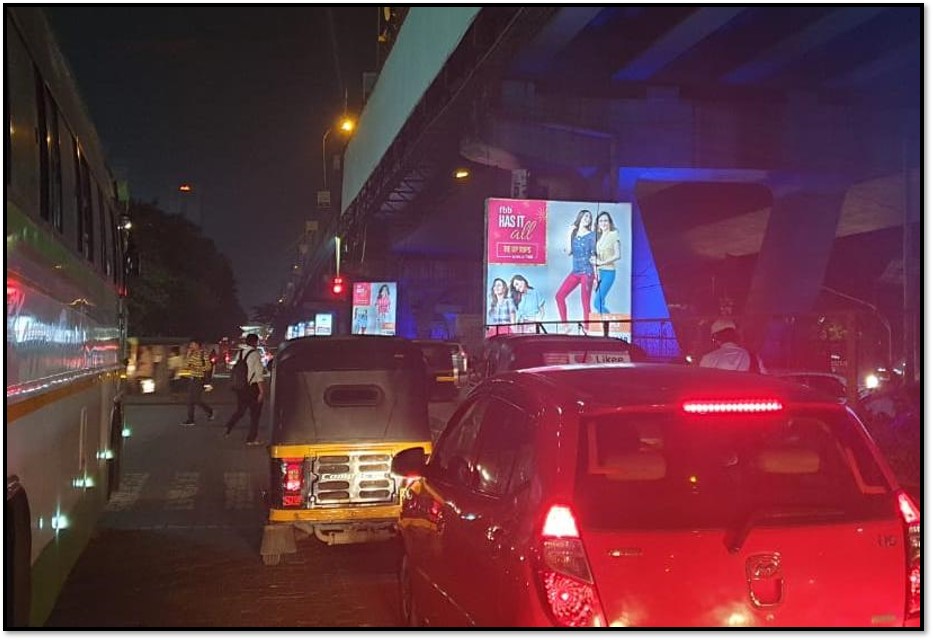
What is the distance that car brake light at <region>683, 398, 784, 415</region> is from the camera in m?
3.59

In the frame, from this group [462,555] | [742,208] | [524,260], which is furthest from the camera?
[742,208]

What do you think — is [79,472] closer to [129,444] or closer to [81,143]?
[81,143]

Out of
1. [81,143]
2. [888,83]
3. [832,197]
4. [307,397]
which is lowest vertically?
[307,397]

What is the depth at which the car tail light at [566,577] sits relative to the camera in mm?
3275

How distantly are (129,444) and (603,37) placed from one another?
14.7 metres

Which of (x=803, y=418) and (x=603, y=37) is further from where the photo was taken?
(x=603, y=37)

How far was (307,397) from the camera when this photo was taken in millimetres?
7574

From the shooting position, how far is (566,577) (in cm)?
332

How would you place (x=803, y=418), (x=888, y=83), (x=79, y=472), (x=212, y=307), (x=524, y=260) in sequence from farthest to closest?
Result: (x=212, y=307) → (x=524, y=260) → (x=888, y=83) → (x=79, y=472) → (x=803, y=418)

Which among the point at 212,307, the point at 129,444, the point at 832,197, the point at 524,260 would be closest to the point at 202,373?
the point at 129,444

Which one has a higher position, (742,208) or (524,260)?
(742,208)

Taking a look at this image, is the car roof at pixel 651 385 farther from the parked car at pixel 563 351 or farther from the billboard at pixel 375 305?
the billboard at pixel 375 305

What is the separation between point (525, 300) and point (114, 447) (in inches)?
702

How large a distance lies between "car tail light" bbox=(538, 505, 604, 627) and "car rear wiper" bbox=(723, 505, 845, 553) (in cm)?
52
